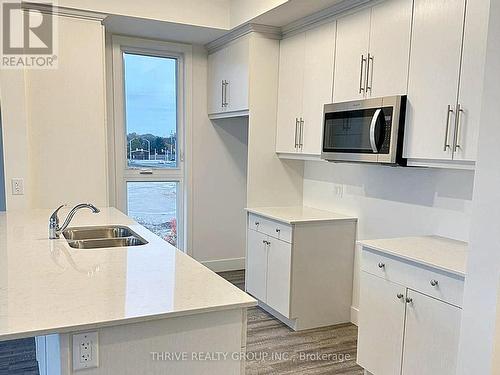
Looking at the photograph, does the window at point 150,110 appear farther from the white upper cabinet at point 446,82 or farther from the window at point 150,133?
the white upper cabinet at point 446,82

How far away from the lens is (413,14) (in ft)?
8.30

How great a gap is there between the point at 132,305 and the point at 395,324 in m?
1.59

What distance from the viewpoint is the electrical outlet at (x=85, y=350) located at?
4.25 feet

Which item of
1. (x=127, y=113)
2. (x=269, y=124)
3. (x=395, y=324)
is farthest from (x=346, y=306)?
(x=127, y=113)

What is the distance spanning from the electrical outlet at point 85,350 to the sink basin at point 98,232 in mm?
1343

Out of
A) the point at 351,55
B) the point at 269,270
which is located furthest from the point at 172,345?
the point at 351,55

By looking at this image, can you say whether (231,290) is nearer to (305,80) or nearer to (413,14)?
(413,14)

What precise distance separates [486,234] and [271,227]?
1924 mm

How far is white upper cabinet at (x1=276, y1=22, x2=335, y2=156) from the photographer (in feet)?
10.9

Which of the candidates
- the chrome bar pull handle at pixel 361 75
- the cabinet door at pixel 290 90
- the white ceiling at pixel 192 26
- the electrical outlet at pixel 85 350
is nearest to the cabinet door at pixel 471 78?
the chrome bar pull handle at pixel 361 75

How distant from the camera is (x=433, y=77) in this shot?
2406 mm

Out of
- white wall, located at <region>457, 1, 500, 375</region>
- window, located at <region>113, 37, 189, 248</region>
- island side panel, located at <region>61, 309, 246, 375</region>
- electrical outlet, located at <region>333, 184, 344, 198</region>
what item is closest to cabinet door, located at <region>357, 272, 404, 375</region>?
white wall, located at <region>457, 1, 500, 375</region>

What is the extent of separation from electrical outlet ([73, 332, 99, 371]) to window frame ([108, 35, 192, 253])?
3.26 m

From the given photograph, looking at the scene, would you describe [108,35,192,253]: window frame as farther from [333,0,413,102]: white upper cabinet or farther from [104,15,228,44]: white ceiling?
[333,0,413,102]: white upper cabinet
